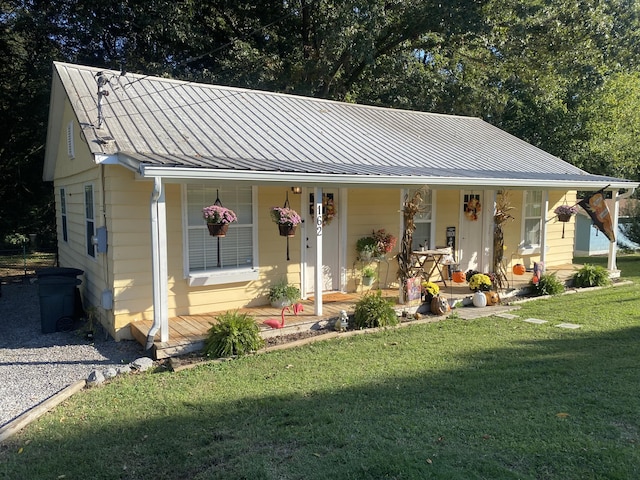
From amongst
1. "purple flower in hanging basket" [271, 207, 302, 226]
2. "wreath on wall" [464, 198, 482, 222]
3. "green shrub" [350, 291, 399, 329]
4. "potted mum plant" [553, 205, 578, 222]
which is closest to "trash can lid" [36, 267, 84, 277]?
"purple flower in hanging basket" [271, 207, 302, 226]

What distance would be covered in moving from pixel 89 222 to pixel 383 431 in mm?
6534

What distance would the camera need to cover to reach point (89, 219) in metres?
8.07

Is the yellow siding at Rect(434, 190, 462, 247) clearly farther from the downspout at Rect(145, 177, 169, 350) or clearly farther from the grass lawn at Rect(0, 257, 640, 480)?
the downspout at Rect(145, 177, 169, 350)

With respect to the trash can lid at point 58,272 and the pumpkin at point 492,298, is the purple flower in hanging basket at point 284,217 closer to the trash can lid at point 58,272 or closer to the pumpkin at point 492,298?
the trash can lid at point 58,272

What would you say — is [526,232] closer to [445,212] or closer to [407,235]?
[445,212]

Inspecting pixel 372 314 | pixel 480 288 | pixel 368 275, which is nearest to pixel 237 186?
pixel 372 314

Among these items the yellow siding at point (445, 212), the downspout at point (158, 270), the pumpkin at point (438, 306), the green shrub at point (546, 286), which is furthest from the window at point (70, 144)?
the green shrub at point (546, 286)

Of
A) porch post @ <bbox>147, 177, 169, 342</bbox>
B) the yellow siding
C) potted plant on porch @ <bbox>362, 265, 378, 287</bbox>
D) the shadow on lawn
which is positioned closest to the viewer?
the shadow on lawn

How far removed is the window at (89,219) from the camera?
786cm

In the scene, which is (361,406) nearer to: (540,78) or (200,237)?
(200,237)

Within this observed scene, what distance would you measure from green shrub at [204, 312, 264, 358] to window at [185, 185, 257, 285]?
1437 mm

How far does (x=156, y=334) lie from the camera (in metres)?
6.06

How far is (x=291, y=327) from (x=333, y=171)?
94.2 inches

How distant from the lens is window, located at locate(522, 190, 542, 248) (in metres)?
11.8
